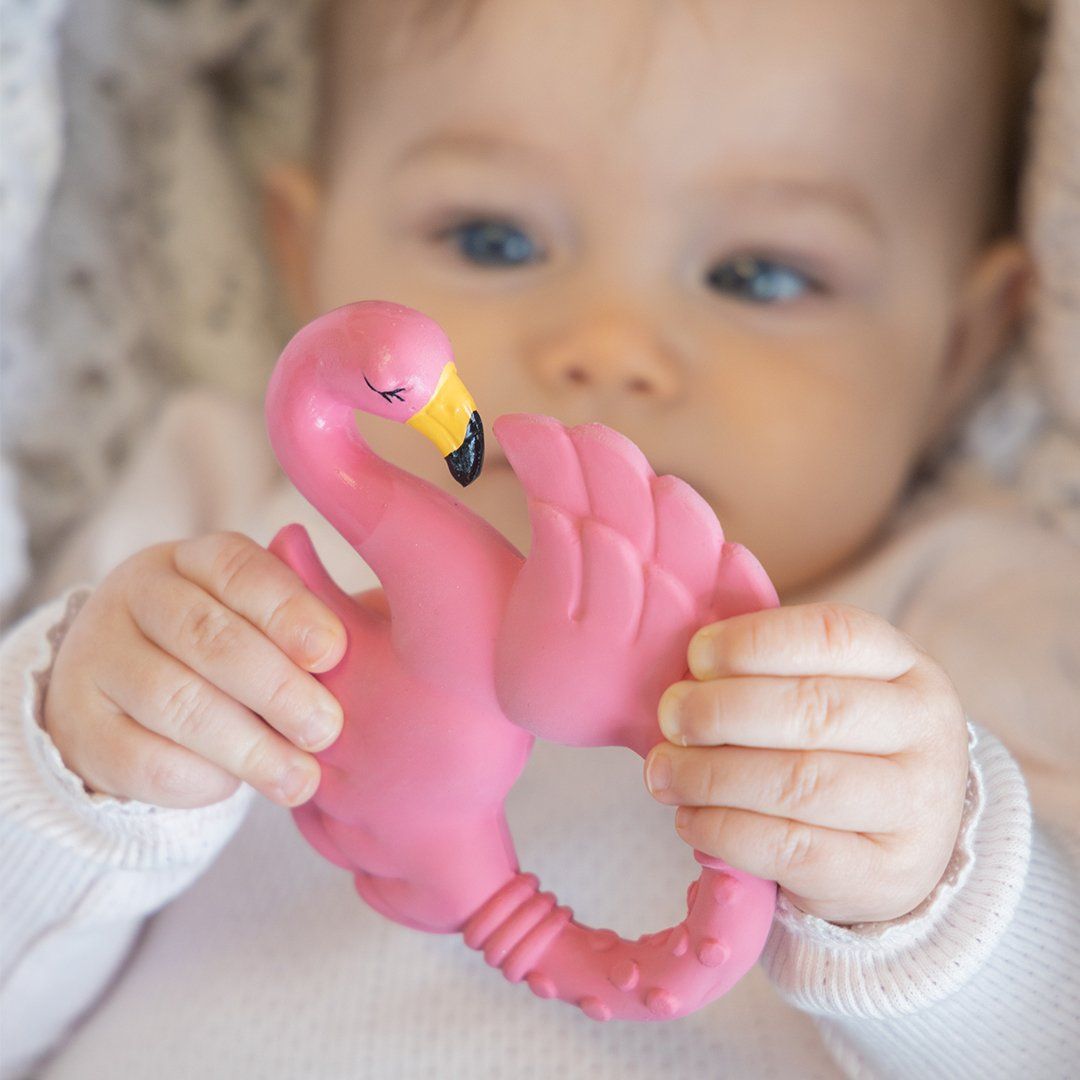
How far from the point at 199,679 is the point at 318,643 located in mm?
93

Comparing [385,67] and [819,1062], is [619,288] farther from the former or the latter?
[819,1062]

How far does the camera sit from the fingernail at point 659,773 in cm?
57

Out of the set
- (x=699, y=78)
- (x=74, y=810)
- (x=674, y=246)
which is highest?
(x=699, y=78)

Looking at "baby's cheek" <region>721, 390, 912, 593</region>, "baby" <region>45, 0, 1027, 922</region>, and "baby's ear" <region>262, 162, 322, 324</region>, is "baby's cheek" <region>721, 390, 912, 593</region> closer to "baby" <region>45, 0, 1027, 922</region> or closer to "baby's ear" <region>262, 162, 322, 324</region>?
"baby" <region>45, 0, 1027, 922</region>

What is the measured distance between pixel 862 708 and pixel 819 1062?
343mm

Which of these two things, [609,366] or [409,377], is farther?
[609,366]

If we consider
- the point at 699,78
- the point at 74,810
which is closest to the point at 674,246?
the point at 699,78

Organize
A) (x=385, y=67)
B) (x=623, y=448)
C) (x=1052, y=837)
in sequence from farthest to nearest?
(x=385, y=67), (x=1052, y=837), (x=623, y=448)

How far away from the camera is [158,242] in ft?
4.52

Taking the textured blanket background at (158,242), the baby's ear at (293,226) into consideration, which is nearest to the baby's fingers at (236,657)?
the textured blanket background at (158,242)

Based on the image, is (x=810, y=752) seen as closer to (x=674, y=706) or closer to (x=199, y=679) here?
(x=674, y=706)

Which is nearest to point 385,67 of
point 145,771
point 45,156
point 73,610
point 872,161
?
point 45,156

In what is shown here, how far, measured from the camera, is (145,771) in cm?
70

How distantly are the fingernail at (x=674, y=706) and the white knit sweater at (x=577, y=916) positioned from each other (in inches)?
6.6
